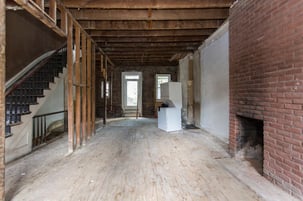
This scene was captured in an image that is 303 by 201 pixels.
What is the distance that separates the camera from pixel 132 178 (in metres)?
2.96

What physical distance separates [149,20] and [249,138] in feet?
10.3

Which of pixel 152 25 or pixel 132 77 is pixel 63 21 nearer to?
pixel 152 25

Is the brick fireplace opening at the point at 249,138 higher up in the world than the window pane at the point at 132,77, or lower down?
lower down

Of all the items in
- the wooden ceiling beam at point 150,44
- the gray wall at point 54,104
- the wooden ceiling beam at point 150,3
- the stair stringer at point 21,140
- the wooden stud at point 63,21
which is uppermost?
the wooden ceiling beam at point 150,44

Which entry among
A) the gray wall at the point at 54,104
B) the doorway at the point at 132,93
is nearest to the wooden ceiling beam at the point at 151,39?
the gray wall at the point at 54,104

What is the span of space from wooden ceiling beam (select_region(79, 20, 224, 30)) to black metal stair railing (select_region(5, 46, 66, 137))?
4.53ft

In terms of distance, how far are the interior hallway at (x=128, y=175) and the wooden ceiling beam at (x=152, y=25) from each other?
2676 millimetres

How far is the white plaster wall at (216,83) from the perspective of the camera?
5.14m

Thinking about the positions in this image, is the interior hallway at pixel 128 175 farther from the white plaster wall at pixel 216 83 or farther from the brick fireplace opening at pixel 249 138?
the white plaster wall at pixel 216 83

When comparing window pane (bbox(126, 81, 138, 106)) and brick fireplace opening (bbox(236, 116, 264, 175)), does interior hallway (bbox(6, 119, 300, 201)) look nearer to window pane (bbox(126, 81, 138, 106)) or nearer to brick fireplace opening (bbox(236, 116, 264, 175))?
brick fireplace opening (bbox(236, 116, 264, 175))

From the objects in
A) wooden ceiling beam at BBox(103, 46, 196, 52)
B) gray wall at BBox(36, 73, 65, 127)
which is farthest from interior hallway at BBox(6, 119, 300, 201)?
wooden ceiling beam at BBox(103, 46, 196, 52)

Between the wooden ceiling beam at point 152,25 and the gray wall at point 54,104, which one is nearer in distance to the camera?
the wooden ceiling beam at point 152,25

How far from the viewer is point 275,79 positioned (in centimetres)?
275

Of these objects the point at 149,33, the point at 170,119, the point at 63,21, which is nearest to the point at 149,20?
the point at 149,33
